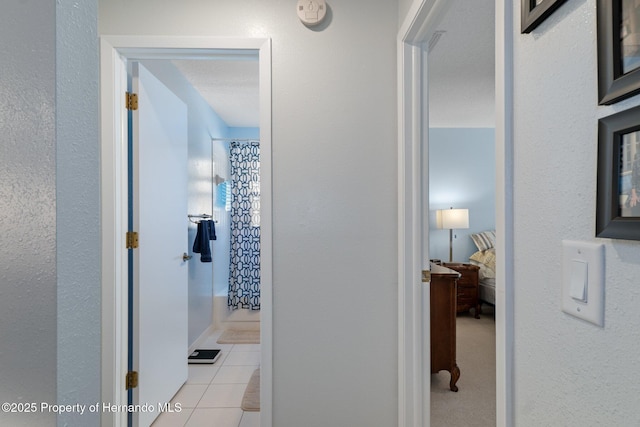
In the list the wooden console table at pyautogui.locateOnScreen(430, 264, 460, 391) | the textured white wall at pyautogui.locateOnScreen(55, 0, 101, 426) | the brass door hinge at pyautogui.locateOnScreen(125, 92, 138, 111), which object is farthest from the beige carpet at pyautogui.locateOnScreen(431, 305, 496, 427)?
the brass door hinge at pyautogui.locateOnScreen(125, 92, 138, 111)

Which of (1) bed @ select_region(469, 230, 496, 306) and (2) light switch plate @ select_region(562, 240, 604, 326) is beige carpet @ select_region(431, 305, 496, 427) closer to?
(1) bed @ select_region(469, 230, 496, 306)

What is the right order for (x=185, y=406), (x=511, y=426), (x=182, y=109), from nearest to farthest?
(x=511, y=426), (x=185, y=406), (x=182, y=109)

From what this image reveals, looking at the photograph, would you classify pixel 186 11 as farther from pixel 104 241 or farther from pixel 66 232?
pixel 66 232

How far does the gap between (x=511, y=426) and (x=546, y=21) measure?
83cm

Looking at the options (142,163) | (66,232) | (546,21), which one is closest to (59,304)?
(66,232)

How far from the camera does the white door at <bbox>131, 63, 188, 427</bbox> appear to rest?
1.83 meters

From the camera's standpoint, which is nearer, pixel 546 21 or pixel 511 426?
pixel 546 21

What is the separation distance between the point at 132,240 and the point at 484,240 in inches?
175

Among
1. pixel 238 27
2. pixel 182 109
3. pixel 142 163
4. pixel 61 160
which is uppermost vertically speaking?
pixel 238 27

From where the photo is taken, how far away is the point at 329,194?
167 centimetres

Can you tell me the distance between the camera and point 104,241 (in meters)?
1.65

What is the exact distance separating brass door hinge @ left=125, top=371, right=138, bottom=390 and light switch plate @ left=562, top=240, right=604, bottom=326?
79.6 inches

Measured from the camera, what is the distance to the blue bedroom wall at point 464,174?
489 cm

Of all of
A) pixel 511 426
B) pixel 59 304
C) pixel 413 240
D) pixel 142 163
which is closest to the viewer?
pixel 59 304
